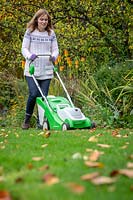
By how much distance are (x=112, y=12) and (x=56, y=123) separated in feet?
14.5

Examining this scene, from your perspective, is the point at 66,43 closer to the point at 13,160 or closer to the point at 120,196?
the point at 13,160

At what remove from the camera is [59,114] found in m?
7.57

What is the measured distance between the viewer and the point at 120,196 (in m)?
2.52

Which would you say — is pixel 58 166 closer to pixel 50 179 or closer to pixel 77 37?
pixel 50 179

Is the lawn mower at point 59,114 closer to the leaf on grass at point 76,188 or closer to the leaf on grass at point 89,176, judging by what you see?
the leaf on grass at point 89,176

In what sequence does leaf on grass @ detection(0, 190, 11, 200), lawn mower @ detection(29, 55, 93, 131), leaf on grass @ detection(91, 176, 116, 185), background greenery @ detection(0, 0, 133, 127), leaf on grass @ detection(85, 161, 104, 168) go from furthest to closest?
background greenery @ detection(0, 0, 133, 127) < lawn mower @ detection(29, 55, 93, 131) < leaf on grass @ detection(85, 161, 104, 168) < leaf on grass @ detection(91, 176, 116, 185) < leaf on grass @ detection(0, 190, 11, 200)

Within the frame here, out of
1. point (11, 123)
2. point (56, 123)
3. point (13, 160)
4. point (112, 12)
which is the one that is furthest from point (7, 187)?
point (112, 12)

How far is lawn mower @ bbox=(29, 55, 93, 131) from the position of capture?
287 inches

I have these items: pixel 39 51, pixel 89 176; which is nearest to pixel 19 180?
pixel 89 176

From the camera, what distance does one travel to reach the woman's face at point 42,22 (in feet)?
25.6

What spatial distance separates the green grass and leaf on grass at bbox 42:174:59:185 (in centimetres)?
2

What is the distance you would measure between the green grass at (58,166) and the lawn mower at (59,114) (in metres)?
1.36

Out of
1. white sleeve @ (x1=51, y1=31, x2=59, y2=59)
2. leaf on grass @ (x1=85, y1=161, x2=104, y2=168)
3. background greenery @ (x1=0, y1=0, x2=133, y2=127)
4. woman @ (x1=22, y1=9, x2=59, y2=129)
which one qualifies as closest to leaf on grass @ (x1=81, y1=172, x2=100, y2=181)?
leaf on grass @ (x1=85, y1=161, x2=104, y2=168)

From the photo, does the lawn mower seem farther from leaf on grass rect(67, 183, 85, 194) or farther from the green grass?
leaf on grass rect(67, 183, 85, 194)
